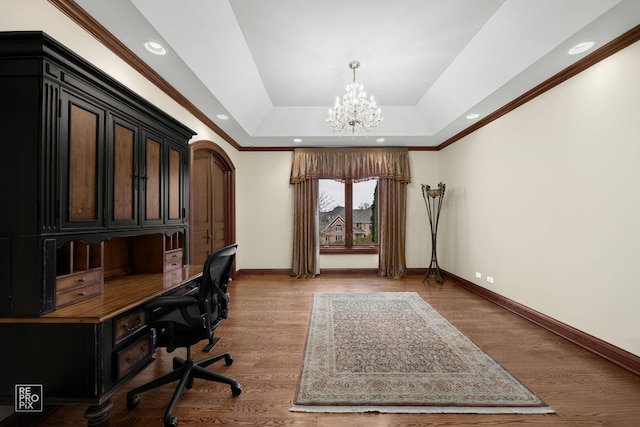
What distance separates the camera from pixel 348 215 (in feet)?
20.4

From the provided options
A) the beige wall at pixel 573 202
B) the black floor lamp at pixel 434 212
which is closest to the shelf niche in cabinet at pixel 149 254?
the beige wall at pixel 573 202

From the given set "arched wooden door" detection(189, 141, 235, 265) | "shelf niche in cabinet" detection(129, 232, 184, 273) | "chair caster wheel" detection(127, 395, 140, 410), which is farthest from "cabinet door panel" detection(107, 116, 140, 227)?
"arched wooden door" detection(189, 141, 235, 265)

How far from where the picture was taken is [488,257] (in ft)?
13.9

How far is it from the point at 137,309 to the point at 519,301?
4.17 meters

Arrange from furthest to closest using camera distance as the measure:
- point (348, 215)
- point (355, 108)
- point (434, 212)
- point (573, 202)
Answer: point (348, 215) → point (434, 212) → point (355, 108) → point (573, 202)

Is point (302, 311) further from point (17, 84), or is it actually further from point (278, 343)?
point (17, 84)

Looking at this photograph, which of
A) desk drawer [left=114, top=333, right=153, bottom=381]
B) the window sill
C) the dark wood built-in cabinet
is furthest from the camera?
the window sill

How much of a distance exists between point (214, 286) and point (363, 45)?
3.00m

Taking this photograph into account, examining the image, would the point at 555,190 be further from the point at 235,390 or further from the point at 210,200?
the point at 210,200

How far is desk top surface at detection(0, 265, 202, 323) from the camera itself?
1.40m

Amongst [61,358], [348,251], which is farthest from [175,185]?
[348,251]

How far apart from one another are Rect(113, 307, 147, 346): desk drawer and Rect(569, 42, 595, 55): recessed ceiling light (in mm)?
4071

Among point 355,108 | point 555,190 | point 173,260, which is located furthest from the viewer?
point 355,108

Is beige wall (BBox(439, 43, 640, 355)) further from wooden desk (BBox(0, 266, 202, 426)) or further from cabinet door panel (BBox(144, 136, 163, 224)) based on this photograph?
cabinet door panel (BBox(144, 136, 163, 224))
